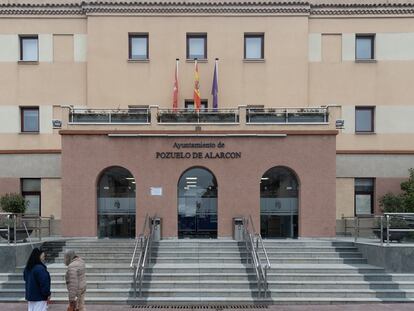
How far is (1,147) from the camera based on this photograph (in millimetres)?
23609

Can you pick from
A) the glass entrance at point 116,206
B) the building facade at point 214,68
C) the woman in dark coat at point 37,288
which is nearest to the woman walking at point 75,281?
the woman in dark coat at point 37,288

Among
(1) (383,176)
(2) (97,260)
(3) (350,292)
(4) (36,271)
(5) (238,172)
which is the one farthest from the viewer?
(1) (383,176)

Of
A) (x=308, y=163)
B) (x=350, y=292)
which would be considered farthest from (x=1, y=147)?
(x=350, y=292)

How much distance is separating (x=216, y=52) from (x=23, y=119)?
9683 mm

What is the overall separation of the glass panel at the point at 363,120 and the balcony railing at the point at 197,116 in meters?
6.90

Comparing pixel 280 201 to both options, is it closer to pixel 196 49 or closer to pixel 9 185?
pixel 196 49

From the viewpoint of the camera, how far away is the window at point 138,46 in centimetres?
2369

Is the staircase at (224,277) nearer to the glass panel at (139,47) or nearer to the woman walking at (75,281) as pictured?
the woman walking at (75,281)

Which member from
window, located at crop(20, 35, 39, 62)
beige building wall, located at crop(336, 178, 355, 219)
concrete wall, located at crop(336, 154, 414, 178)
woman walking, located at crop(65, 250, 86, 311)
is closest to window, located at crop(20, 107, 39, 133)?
window, located at crop(20, 35, 39, 62)

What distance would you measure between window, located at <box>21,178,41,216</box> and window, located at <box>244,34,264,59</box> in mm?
11540

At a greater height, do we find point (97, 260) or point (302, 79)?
point (302, 79)

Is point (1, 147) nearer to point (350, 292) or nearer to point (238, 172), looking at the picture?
point (238, 172)

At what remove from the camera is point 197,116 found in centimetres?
2017

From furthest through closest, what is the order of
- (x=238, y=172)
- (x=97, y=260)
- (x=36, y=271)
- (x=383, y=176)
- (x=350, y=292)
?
1. (x=383, y=176)
2. (x=238, y=172)
3. (x=97, y=260)
4. (x=350, y=292)
5. (x=36, y=271)
